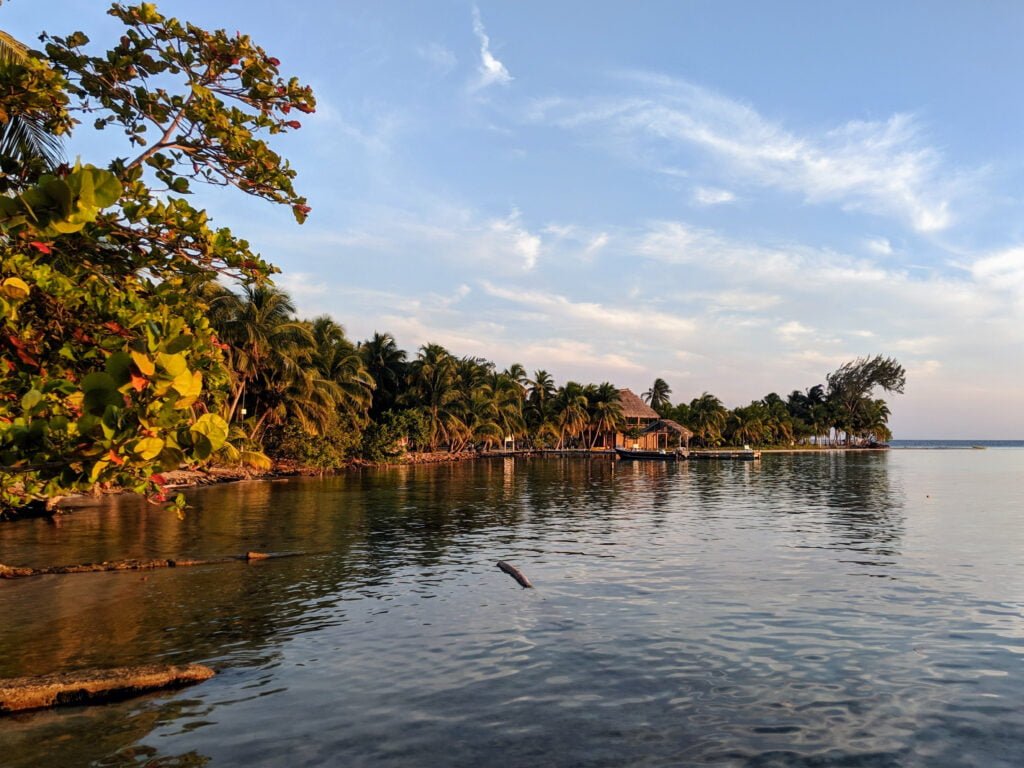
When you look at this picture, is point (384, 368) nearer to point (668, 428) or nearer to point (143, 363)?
point (668, 428)

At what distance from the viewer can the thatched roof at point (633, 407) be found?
310 ft

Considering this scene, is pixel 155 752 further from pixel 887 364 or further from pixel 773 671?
pixel 887 364

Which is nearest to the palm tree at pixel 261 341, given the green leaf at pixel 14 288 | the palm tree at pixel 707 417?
the green leaf at pixel 14 288

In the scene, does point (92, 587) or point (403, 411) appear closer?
point (92, 587)

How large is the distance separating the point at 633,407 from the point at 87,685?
90.9 m

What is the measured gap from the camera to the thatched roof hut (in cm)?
9456

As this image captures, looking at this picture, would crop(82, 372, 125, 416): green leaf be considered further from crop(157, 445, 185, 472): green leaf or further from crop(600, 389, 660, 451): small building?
crop(600, 389, 660, 451): small building

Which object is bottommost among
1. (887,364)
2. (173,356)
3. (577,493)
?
(577,493)

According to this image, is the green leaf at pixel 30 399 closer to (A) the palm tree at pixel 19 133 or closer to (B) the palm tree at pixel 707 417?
(A) the palm tree at pixel 19 133

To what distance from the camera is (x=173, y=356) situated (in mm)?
3625

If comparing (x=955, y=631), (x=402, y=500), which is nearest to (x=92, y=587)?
(x=955, y=631)

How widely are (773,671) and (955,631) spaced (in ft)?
13.6

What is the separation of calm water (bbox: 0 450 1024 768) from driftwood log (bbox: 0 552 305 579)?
17.7 inches

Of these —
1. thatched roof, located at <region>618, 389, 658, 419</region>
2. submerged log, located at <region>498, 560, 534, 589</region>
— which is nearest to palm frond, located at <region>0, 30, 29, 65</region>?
submerged log, located at <region>498, 560, 534, 589</region>
